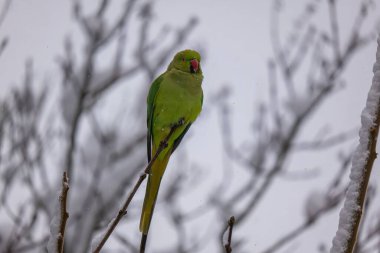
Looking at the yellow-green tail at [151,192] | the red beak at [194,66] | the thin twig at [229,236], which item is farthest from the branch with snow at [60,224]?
the red beak at [194,66]

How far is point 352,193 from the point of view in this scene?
0.96m

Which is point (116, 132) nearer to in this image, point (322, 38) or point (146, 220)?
point (322, 38)

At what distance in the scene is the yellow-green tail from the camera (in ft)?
5.81

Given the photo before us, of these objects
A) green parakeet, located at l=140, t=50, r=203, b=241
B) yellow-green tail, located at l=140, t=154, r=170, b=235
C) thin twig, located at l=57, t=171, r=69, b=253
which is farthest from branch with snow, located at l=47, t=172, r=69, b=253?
green parakeet, located at l=140, t=50, r=203, b=241

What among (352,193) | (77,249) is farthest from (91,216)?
(352,193)

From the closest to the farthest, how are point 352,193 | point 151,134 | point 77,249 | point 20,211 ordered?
point 352,193
point 151,134
point 20,211
point 77,249

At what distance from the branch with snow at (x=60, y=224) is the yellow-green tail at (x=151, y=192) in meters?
0.51

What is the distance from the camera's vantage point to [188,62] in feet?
10.6

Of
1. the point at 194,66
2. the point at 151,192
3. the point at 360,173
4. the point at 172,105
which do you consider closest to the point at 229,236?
the point at 360,173

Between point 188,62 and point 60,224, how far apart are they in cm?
226

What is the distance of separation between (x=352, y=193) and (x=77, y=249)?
3622mm

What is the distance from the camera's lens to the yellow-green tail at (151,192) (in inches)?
69.7

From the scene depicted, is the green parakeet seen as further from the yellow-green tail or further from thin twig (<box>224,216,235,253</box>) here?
thin twig (<box>224,216,235,253</box>)

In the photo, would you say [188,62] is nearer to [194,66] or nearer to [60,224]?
[194,66]
